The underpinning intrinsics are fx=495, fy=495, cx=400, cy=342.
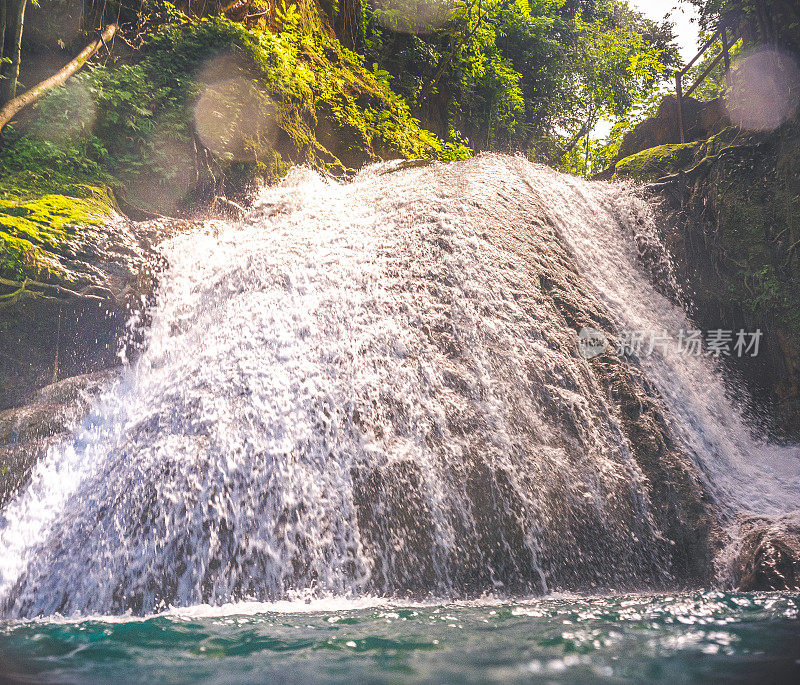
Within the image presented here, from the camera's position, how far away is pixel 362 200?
19.2 ft

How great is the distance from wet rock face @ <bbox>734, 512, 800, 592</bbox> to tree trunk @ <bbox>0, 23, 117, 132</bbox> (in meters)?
7.41

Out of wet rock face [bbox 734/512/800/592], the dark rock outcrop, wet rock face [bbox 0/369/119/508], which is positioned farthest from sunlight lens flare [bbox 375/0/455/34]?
wet rock face [bbox 734/512/800/592]

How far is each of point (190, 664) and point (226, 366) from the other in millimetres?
2313

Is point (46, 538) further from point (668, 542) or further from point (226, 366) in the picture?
point (668, 542)

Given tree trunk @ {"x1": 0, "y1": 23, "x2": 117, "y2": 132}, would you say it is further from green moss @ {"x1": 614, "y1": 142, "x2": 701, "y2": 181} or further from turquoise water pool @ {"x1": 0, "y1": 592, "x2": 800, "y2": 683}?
green moss @ {"x1": 614, "y1": 142, "x2": 701, "y2": 181}

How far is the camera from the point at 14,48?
17.0 ft

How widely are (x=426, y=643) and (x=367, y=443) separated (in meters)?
1.55

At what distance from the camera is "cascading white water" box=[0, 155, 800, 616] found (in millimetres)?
2893

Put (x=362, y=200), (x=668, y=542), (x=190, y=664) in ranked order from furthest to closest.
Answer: (x=362, y=200), (x=668, y=542), (x=190, y=664)

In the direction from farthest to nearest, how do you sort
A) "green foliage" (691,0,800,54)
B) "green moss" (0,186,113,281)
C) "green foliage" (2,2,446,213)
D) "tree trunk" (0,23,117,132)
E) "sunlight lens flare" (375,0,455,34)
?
"sunlight lens flare" (375,0,455,34) → "green foliage" (691,0,800,54) → "green foliage" (2,2,446,213) → "tree trunk" (0,23,117,132) → "green moss" (0,186,113,281)

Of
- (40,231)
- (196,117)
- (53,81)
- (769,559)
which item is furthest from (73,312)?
(769,559)

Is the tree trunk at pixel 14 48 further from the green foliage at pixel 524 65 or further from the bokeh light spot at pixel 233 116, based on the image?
the green foliage at pixel 524 65

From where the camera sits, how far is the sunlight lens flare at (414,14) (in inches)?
394

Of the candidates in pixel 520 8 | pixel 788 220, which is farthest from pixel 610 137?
pixel 788 220
